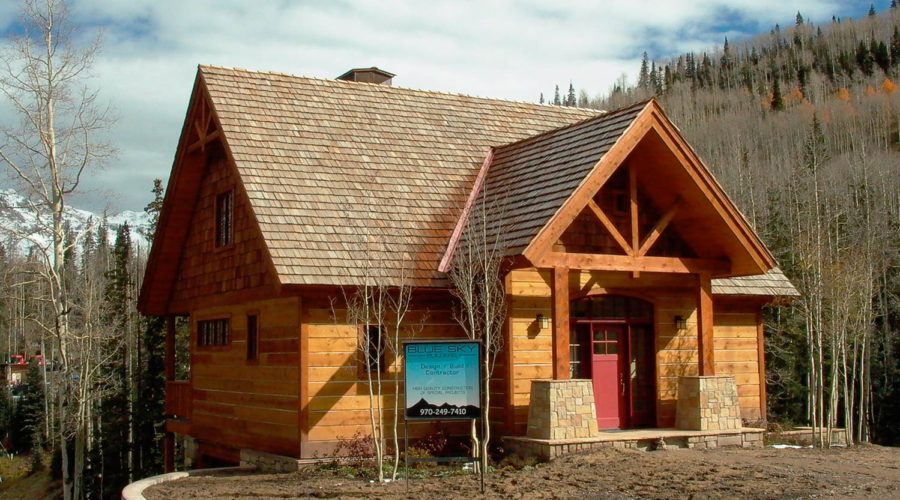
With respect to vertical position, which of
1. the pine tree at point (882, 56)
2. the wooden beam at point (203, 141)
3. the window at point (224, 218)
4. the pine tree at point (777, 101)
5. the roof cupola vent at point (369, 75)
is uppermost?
the pine tree at point (882, 56)

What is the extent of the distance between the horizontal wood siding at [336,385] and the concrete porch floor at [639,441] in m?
2.25

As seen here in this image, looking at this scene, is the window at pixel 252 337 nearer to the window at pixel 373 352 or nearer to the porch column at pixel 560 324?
the window at pixel 373 352

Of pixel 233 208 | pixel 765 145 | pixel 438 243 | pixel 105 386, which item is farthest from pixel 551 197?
pixel 765 145

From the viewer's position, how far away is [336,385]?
15102 mm

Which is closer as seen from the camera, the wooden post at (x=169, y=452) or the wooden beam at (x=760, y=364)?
the wooden beam at (x=760, y=364)

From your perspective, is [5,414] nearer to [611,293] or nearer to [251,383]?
[251,383]

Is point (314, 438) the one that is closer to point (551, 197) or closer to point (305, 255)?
point (305, 255)

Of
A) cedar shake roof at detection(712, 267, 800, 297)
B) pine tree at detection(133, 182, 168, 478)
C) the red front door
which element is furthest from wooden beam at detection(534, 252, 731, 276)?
pine tree at detection(133, 182, 168, 478)

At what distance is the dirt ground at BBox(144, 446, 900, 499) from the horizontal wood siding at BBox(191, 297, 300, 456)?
1.42m

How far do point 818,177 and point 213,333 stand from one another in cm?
4281

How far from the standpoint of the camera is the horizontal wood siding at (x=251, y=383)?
1542 centimetres

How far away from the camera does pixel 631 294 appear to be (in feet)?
55.7

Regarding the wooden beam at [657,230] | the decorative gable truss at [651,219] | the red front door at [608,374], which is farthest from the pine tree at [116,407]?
the wooden beam at [657,230]

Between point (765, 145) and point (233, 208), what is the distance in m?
86.5
